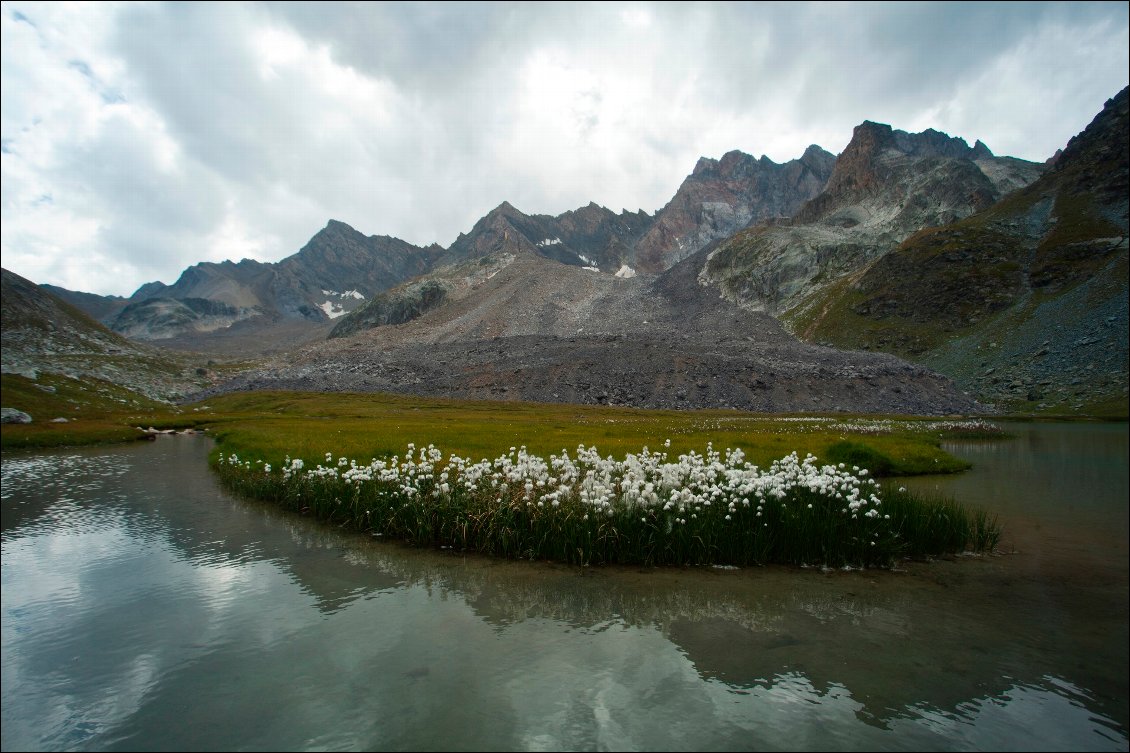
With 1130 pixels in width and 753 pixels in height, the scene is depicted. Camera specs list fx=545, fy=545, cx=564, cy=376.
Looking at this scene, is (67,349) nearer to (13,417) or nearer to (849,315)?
(13,417)

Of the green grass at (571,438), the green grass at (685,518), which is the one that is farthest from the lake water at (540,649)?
the green grass at (571,438)

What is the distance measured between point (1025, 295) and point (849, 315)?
91.0ft

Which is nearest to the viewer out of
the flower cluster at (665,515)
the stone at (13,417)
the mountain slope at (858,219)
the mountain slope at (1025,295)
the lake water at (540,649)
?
the lake water at (540,649)

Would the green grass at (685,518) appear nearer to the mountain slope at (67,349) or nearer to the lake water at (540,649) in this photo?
the lake water at (540,649)

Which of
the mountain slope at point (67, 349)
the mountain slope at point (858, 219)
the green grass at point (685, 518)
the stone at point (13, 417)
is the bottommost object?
the green grass at point (685, 518)

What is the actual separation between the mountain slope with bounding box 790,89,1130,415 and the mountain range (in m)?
0.35

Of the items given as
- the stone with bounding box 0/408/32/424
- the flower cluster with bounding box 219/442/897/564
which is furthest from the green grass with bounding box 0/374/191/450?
the flower cluster with bounding box 219/442/897/564

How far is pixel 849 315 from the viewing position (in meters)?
111

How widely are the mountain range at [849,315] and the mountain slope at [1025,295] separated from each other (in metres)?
0.35

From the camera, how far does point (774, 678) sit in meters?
9.16

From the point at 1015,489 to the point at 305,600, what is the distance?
89.9 feet

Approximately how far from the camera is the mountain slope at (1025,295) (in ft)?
217

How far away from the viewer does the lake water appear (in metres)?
7.72

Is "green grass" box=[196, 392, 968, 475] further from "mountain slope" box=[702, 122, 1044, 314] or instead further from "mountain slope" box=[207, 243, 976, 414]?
"mountain slope" box=[702, 122, 1044, 314]
